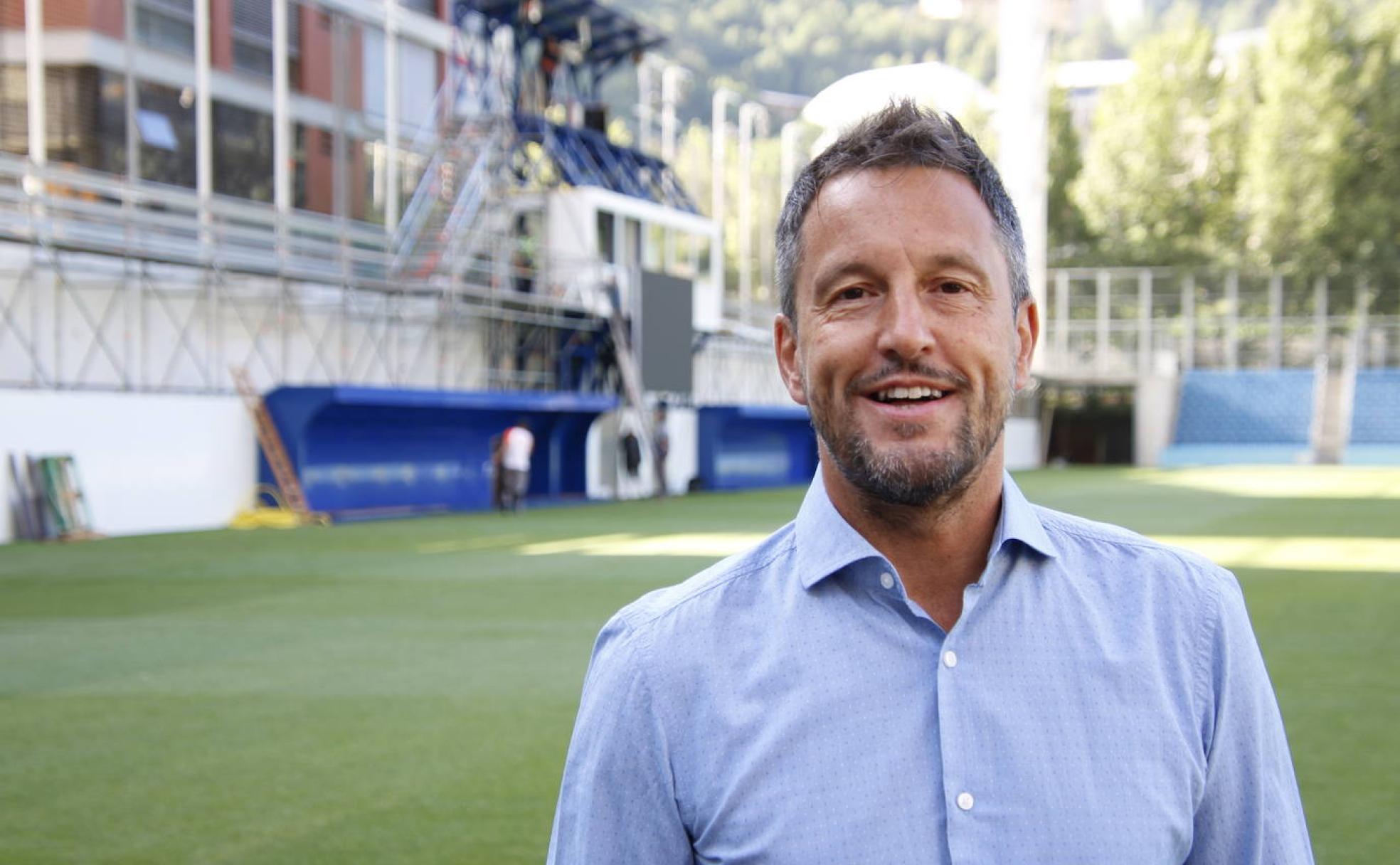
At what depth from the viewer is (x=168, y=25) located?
83.4ft

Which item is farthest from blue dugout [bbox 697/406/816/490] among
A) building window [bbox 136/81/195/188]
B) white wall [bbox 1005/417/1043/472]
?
building window [bbox 136/81/195/188]

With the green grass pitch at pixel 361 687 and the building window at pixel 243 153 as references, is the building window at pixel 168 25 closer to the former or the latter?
the building window at pixel 243 153

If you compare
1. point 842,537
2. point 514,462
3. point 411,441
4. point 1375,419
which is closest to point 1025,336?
point 842,537

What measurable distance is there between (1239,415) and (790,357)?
203 feet

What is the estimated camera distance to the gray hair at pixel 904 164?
7.20 ft

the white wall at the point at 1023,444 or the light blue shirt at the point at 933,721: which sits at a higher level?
the light blue shirt at the point at 933,721

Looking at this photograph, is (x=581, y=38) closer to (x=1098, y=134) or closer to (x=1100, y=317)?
(x=1100, y=317)

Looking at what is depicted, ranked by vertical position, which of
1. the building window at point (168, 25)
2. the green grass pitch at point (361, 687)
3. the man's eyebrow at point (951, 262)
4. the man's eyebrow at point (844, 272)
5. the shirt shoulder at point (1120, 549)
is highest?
the building window at point (168, 25)

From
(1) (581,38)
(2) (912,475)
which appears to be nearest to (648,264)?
(1) (581,38)

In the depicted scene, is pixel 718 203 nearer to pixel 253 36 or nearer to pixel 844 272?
pixel 253 36

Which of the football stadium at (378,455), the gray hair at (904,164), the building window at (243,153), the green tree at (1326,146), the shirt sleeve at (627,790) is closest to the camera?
the shirt sleeve at (627,790)

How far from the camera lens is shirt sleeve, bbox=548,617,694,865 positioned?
2.08m

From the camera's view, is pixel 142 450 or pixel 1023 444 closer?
pixel 142 450

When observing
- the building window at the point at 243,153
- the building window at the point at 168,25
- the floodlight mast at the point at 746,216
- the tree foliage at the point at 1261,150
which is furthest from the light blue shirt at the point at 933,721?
the tree foliage at the point at 1261,150
